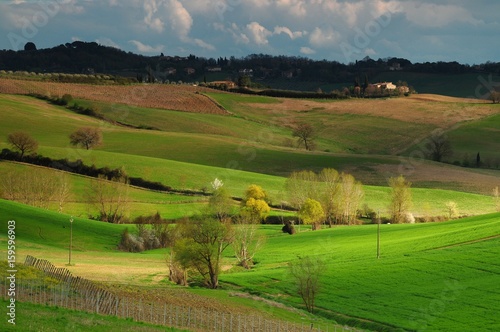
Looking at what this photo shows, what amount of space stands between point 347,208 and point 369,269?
4011 cm

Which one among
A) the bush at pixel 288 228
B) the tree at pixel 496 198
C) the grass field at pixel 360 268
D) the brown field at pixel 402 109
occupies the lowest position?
the bush at pixel 288 228

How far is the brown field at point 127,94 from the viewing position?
168 metres

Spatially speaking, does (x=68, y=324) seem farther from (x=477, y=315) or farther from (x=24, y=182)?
(x=24, y=182)

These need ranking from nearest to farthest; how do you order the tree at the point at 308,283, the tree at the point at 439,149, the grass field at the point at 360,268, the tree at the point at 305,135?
the grass field at the point at 360,268, the tree at the point at 308,283, the tree at the point at 439,149, the tree at the point at 305,135

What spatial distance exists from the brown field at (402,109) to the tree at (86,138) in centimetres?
5526

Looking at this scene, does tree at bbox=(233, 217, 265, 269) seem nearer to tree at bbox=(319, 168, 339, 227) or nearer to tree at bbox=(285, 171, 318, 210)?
tree at bbox=(319, 168, 339, 227)

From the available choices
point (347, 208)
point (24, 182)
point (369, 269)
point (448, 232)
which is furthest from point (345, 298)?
point (24, 182)

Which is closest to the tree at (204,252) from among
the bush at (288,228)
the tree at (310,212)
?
the bush at (288,228)

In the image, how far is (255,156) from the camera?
132 metres

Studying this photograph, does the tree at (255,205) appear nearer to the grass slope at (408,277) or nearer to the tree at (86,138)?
the grass slope at (408,277)

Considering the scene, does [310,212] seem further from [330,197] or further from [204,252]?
[204,252]

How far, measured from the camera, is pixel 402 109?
609 ft

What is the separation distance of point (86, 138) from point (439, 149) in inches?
2333

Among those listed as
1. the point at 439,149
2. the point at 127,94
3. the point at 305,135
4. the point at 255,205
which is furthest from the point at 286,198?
the point at 127,94
